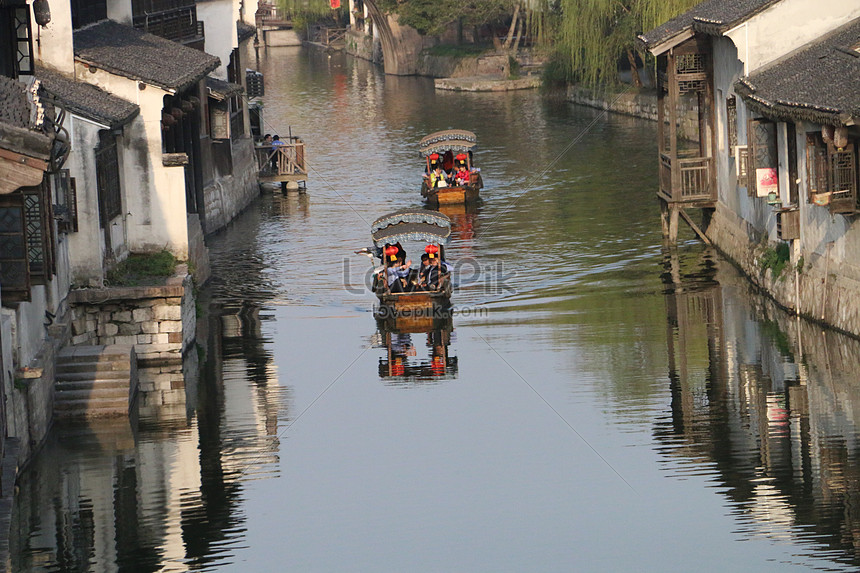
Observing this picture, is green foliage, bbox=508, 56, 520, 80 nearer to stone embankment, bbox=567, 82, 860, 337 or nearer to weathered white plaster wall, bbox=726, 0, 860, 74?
stone embankment, bbox=567, 82, 860, 337

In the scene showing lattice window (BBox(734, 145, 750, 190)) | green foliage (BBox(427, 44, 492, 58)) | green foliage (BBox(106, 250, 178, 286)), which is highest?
green foliage (BBox(427, 44, 492, 58))

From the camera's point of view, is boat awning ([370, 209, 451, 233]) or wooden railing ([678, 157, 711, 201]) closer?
boat awning ([370, 209, 451, 233])

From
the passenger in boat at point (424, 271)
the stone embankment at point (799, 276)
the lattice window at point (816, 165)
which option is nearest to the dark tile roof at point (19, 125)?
the passenger in boat at point (424, 271)

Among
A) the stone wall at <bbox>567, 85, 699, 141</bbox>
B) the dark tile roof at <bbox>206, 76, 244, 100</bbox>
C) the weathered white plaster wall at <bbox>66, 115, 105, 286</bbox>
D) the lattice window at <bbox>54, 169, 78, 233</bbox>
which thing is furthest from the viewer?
the stone wall at <bbox>567, 85, 699, 141</bbox>

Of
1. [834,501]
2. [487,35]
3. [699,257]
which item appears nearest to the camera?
[834,501]

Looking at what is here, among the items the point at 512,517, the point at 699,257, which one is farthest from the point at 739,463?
the point at 699,257

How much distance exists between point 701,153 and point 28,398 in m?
18.9

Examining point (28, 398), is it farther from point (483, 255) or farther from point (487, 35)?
point (487, 35)

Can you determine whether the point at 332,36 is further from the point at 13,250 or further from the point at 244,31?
the point at 13,250

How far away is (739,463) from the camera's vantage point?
1711cm

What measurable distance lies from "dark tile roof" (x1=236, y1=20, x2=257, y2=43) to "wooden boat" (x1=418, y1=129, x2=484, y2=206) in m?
8.06

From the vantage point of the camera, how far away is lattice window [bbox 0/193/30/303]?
53.2 ft

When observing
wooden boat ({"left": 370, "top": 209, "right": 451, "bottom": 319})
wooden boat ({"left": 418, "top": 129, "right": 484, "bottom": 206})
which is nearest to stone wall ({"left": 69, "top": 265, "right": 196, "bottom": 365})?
wooden boat ({"left": 370, "top": 209, "right": 451, "bottom": 319})

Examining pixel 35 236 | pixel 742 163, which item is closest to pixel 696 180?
pixel 742 163
